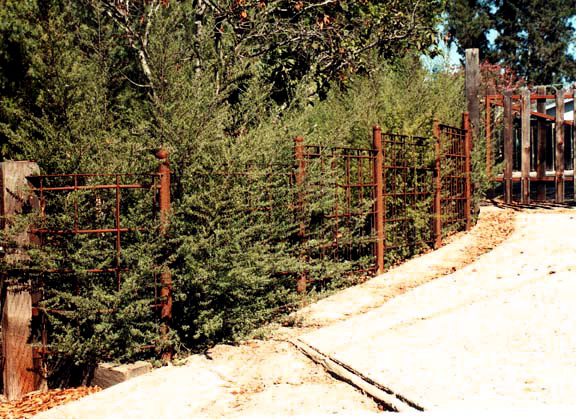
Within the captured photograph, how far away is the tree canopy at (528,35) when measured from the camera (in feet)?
135

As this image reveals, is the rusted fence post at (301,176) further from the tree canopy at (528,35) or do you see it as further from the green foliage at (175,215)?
the tree canopy at (528,35)

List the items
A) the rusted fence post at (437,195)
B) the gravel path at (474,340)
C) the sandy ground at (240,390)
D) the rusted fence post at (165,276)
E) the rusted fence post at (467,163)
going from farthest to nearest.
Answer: the rusted fence post at (467,163)
the rusted fence post at (437,195)
the rusted fence post at (165,276)
the sandy ground at (240,390)
the gravel path at (474,340)

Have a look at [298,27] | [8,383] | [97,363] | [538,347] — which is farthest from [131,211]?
[298,27]

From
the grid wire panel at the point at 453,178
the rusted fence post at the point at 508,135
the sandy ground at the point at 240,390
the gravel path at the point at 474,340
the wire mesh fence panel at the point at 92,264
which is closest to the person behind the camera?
the gravel path at the point at 474,340

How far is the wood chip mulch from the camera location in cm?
564

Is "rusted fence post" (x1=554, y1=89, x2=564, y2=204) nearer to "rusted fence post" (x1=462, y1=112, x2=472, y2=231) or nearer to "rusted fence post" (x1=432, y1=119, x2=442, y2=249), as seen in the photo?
"rusted fence post" (x1=462, y1=112, x2=472, y2=231)

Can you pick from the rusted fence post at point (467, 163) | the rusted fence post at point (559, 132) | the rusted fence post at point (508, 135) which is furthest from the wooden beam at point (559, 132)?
the rusted fence post at point (467, 163)

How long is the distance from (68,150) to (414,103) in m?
5.75

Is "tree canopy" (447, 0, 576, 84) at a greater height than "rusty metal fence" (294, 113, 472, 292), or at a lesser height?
greater

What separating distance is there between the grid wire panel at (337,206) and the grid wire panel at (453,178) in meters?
1.86

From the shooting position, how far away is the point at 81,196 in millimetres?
5910

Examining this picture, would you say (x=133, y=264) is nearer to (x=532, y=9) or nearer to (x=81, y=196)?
(x=81, y=196)

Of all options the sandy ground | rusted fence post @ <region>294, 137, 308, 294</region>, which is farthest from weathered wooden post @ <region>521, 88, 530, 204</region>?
the sandy ground

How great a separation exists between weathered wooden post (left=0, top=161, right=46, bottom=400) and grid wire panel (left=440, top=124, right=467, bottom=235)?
6.61m
